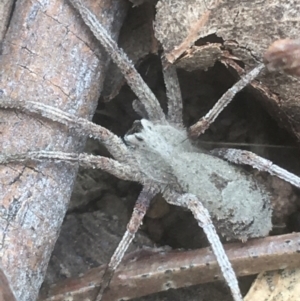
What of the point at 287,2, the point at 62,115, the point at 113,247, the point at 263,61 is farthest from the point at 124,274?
the point at 287,2

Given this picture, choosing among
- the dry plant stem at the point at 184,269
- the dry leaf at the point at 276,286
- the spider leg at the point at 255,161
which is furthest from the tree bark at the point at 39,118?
the dry leaf at the point at 276,286

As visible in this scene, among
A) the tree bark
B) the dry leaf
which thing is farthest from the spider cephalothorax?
the tree bark

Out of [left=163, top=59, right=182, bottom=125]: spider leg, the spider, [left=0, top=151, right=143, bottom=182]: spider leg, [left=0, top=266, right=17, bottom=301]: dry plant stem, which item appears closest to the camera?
[left=0, top=266, right=17, bottom=301]: dry plant stem

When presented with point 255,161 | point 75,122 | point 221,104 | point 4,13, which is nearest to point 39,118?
point 75,122

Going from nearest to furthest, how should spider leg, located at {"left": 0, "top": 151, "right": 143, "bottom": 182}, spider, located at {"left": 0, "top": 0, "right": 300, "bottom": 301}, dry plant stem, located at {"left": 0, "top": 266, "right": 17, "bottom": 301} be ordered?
1. dry plant stem, located at {"left": 0, "top": 266, "right": 17, "bottom": 301}
2. spider leg, located at {"left": 0, "top": 151, "right": 143, "bottom": 182}
3. spider, located at {"left": 0, "top": 0, "right": 300, "bottom": 301}

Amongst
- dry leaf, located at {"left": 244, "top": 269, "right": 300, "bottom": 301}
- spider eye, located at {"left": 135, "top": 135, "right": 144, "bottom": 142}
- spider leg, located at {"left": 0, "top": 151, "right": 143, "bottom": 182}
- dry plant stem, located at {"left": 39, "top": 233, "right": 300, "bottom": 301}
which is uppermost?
spider eye, located at {"left": 135, "top": 135, "right": 144, "bottom": 142}

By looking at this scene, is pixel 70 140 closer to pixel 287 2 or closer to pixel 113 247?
pixel 113 247

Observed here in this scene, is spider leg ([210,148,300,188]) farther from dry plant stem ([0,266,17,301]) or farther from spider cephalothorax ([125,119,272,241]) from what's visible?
dry plant stem ([0,266,17,301])
